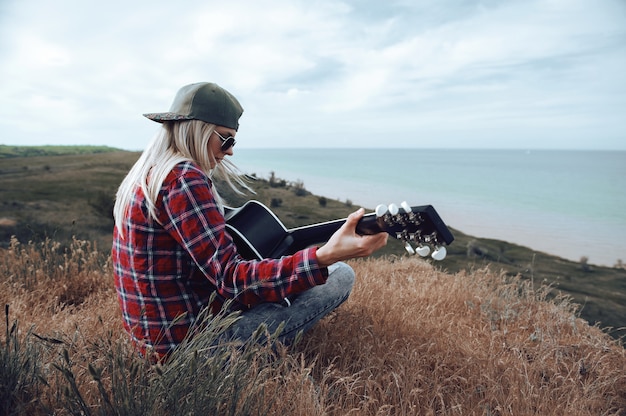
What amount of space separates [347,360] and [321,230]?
1.01 metres

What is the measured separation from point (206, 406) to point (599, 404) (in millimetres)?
2457

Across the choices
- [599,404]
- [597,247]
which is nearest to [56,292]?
[599,404]

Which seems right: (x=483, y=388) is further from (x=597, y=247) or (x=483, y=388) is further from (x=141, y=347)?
(x=597, y=247)

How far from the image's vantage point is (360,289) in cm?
411

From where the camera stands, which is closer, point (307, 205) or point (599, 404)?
point (599, 404)

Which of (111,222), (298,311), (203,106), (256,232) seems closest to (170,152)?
(203,106)

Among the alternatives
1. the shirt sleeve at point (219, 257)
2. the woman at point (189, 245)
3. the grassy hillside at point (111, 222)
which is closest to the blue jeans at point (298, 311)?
the woman at point (189, 245)

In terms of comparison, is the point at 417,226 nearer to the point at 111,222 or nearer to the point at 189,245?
the point at 189,245

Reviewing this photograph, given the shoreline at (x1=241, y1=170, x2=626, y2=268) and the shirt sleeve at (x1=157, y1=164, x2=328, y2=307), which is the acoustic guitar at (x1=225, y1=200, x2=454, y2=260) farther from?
the shoreline at (x1=241, y1=170, x2=626, y2=268)

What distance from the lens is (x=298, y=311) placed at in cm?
246

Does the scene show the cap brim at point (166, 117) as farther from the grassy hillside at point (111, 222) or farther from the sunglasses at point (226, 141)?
the grassy hillside at point (111, 222)

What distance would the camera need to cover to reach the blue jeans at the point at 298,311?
2252 mm

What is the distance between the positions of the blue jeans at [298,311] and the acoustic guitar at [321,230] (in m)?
0.29

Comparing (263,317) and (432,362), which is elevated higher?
(263,317)
